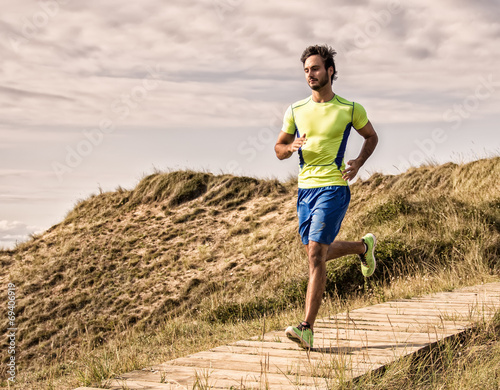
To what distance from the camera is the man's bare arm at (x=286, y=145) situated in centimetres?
→ 542

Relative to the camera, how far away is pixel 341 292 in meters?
11.5

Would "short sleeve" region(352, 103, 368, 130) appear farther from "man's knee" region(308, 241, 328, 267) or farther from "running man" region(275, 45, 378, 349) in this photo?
"man's knee" region(308, 241, 328, 267)

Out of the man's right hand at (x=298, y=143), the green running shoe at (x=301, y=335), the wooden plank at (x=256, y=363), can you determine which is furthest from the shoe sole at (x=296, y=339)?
the man's right hand at (x=298, y=143)

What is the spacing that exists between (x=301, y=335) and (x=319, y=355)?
0.79 ft

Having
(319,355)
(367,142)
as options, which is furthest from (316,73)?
(319,355)

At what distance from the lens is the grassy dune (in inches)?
436

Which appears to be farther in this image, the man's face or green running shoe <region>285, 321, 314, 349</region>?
the man's face

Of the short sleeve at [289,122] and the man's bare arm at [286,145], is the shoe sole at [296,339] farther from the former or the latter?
the short sleeve at [289,122]

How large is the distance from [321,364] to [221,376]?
80 centimetres

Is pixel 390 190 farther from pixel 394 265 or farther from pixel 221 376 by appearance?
pixel 221 376

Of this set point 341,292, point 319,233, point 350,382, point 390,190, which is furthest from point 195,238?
point 350,382

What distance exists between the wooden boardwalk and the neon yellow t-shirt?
58.1 inches

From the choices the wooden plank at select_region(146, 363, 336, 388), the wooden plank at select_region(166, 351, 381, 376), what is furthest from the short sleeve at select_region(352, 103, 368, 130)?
the wooden plank at select_region(146, 363, 336, 388)

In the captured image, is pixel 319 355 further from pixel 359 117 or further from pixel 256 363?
pixel 359 117
